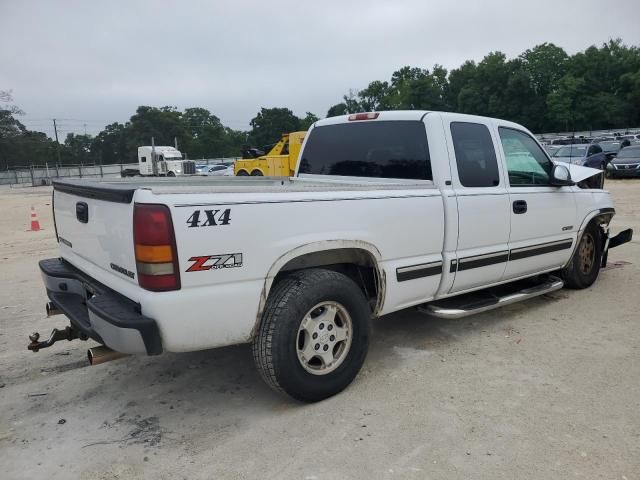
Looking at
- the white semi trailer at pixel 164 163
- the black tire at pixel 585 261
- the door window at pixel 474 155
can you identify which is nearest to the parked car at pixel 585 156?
the black tire at pixel 585 261

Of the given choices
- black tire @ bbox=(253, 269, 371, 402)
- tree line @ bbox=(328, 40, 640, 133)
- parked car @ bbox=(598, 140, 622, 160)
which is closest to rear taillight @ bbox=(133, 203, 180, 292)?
black tire @ bbox=(253, 269, 371, 402)

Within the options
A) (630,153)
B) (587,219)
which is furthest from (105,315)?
(630,153)

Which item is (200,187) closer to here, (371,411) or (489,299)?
(371,411)

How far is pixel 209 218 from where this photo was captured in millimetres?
2707

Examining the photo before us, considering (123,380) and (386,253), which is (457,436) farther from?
(123,380)

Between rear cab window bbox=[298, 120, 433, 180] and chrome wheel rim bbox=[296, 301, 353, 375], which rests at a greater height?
rear cab window bbox=[298, 120, 433, 180]

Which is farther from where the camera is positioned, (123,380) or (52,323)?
(52,323)

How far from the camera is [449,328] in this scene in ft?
15.4

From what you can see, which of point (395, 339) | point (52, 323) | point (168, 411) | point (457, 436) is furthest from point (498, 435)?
point (52, 323)

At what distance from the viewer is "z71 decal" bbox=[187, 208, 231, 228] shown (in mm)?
2666

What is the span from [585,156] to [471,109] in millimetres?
55410

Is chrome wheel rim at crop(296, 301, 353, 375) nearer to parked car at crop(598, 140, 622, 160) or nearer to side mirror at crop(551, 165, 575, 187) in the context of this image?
side mirror at crop(551, 165, 575, 187)

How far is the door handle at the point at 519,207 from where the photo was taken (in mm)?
4410

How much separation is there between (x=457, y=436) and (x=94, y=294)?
2.40 metres
